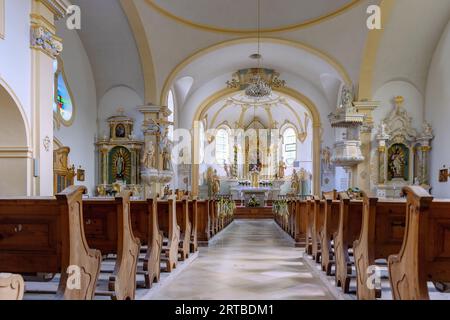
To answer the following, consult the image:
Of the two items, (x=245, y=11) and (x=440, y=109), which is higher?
(x=245, y=11)

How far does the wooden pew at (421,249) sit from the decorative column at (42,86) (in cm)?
582

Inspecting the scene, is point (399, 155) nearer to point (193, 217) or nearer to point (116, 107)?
point (193, 217)

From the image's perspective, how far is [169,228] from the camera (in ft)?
19.4

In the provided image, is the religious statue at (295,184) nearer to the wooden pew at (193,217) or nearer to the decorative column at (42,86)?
the wooden pew at (193,217)

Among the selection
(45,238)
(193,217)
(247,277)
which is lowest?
(247,277)

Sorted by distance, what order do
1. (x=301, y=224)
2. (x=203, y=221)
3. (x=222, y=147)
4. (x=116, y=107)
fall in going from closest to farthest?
(x=301, y=224) < (x=203, y=221) < (x=116, y=107) < (x=222, y=147)

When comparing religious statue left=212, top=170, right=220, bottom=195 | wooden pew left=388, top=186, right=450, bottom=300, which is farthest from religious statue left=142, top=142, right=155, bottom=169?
wooden pew left=388, top=186, right=450, bottom=300

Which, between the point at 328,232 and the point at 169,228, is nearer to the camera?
the point at 328,232

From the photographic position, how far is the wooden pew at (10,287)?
1.56 meters

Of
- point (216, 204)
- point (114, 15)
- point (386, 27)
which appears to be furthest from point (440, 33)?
point (114, 15)

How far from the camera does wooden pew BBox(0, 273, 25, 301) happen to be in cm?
156

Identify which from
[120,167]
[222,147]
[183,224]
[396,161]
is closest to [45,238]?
[183,224]

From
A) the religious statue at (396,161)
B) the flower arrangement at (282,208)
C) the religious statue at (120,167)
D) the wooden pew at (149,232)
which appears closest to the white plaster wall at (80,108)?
the religious statue at (120,167)

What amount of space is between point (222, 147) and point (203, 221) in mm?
16630
